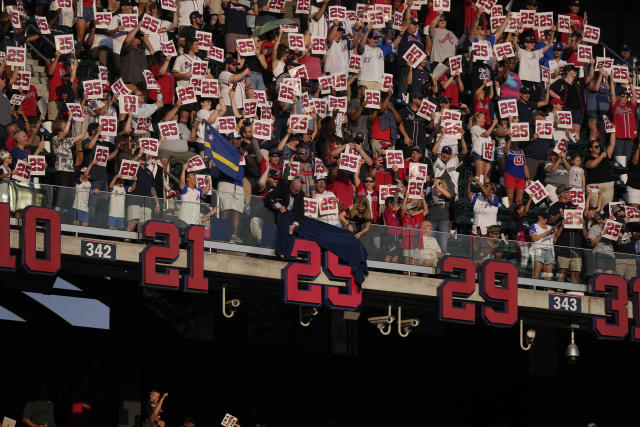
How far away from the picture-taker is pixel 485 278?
3319cm

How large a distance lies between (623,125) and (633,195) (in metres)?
1.83

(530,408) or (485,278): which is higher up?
(485,278)

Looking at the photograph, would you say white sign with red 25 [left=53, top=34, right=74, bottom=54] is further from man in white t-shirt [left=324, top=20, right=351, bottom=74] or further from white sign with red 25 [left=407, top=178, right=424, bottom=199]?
white sign with red 25 [left=407, top=178, right=424, bottom=199]

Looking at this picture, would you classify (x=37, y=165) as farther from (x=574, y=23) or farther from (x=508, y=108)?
(x=574, y=23)

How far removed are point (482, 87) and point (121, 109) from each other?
849 centimetres

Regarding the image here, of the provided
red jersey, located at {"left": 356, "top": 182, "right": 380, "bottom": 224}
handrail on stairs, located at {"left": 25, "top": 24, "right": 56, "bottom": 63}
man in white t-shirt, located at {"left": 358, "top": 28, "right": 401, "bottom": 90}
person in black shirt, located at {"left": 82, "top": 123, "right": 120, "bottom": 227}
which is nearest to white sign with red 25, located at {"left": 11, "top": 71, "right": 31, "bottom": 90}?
handrail on stairs, located at {"left": 25, "top": 24, "right": 56, "bottom": 63}

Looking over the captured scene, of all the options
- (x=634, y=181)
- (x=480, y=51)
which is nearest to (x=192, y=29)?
(x=480, y=51)

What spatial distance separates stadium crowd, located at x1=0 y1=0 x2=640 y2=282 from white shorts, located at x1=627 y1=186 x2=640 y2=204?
54 millimetres

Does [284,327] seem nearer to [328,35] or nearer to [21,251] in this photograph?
[328,35]

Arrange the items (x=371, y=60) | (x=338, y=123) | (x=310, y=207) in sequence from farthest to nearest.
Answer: (x=371, y=60) → (x=338, y=123) → (x=310, y=207)

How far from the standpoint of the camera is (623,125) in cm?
3959

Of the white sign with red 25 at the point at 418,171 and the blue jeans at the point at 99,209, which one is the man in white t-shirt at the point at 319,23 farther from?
the blue jeans at the point at 99,209

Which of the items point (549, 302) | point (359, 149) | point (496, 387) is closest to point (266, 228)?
point (359, 149)

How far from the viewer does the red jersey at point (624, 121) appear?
39.6m
